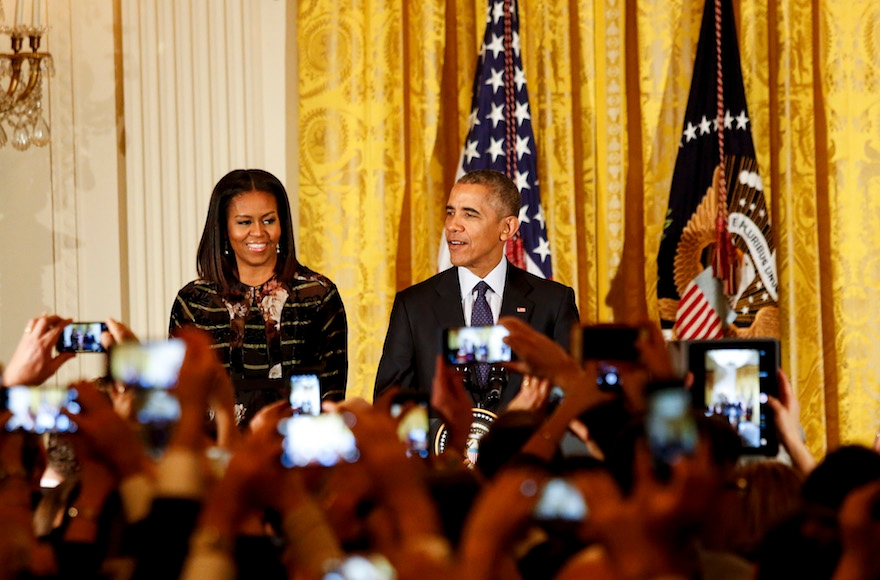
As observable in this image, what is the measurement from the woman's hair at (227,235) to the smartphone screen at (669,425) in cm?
233

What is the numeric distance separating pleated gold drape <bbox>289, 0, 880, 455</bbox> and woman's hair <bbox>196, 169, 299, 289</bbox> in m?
1.59

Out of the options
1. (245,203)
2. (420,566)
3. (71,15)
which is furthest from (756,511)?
(71,15)

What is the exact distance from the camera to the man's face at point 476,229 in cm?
414

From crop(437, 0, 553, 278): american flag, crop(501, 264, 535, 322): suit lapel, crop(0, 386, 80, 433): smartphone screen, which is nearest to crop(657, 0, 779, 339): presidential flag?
crop(437, 0, 553, 278): american flag

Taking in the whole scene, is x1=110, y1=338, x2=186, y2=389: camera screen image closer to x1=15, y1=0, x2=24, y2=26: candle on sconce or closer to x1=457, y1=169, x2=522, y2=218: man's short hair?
x1=457, y1=169, x2=522, y2=218: man's short hair

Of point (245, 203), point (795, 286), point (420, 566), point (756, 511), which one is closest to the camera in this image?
point (420, 566)

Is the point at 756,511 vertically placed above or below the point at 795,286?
below

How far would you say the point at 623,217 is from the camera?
5598 mm

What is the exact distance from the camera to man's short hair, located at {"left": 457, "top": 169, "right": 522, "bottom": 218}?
4.27 m

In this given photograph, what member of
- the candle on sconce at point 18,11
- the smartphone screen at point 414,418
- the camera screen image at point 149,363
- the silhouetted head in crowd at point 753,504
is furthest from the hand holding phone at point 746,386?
the candle on sconce at point 18,11

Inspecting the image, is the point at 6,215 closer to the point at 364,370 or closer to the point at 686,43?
the point at 364,370

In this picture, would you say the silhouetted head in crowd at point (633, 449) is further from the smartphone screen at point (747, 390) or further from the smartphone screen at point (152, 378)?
the smartphone screen at point (152, 378)

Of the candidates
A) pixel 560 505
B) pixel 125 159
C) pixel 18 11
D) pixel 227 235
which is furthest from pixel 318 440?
pixel 125 159

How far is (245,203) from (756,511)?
236 centimetres
